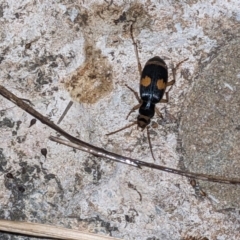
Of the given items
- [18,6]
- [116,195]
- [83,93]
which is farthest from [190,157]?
[18,6]

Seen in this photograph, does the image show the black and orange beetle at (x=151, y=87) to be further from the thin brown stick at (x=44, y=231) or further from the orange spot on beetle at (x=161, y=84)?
the thin brown stick at (x=44, y=231)

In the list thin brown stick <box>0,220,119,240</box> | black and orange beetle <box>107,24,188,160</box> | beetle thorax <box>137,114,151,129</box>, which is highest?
black and orange beetle <box>107,24,188,160</box>

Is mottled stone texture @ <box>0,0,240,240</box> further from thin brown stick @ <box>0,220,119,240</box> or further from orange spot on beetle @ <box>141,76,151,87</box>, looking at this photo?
thin brown stick @ <box>0,220,119,240</box>

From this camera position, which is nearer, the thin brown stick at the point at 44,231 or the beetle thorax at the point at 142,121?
the thin brown stick at the point at 44,231

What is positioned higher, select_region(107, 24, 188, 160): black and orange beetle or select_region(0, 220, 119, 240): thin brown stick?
select_region(107, 24, 188, 160): black and orange beetle

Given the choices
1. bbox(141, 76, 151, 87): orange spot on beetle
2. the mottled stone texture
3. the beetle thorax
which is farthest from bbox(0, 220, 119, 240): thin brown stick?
bbox(141, 76, 151, 87): orange spot on beetle

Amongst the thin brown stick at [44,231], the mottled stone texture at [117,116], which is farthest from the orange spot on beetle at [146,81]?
the thin brown stick at [44,231]

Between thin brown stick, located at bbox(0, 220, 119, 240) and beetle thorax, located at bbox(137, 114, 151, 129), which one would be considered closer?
thin brown stick, located at bbox(0, 220, 119, 240)
